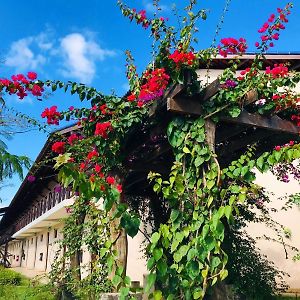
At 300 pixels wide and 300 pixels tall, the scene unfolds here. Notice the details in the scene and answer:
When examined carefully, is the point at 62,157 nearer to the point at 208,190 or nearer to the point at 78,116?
the point at 208,190

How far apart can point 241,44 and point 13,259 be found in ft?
135

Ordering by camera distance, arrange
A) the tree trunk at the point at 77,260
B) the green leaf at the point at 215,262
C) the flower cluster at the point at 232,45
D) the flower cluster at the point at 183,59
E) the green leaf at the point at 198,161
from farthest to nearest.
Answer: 1. the tree trunk at the point at 77,260
2. the flower cluster at the point at 232,45
3. the flower cluster at the point at 183,59
4. the green leaf at the point at 198,161
5. the green leaf at the point at 215,262

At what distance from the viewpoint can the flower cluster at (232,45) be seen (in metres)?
4.30

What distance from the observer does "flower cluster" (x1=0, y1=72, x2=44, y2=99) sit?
14.1 ft

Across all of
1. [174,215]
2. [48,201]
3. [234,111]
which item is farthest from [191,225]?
[48,201]

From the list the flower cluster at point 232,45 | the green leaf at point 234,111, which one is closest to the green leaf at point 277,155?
the green leaf at point 234,111

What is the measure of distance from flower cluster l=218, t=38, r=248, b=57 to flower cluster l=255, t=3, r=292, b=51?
0.60 ft

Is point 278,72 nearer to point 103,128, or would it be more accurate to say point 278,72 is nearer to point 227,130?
point 227,130

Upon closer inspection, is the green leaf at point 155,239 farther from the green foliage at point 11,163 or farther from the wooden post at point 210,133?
the green foliage at point 11,163

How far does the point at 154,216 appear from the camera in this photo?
24.7 ft

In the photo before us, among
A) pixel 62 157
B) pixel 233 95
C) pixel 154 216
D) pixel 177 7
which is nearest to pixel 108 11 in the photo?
pixel 177 7

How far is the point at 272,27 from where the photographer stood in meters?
4.33

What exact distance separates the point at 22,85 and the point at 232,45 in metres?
2.19

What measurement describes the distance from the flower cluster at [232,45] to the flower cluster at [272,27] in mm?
184
